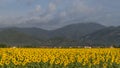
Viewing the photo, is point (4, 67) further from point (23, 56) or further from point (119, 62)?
point (119, 62)

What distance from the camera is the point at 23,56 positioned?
78.2 ft

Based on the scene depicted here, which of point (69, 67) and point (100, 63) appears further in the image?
point (100, 63)

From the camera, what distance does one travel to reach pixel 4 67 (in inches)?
Result: 839

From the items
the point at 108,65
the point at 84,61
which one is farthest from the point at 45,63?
Answer: the point at 108,65

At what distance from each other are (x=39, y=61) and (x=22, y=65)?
1095mm

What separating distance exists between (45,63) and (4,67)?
2256 mm

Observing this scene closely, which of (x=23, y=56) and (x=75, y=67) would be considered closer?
(x=75, y=67)

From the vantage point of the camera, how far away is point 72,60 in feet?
72.9

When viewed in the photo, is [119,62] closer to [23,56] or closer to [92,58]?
[92,58]

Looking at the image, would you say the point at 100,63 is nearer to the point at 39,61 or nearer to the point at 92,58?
the point at 92,58

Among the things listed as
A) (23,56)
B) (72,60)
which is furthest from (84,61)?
(23,56)

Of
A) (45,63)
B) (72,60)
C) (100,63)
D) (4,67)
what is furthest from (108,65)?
(4,67)

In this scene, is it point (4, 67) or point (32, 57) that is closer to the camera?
point (4, 67)

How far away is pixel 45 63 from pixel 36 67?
54 centimetres
